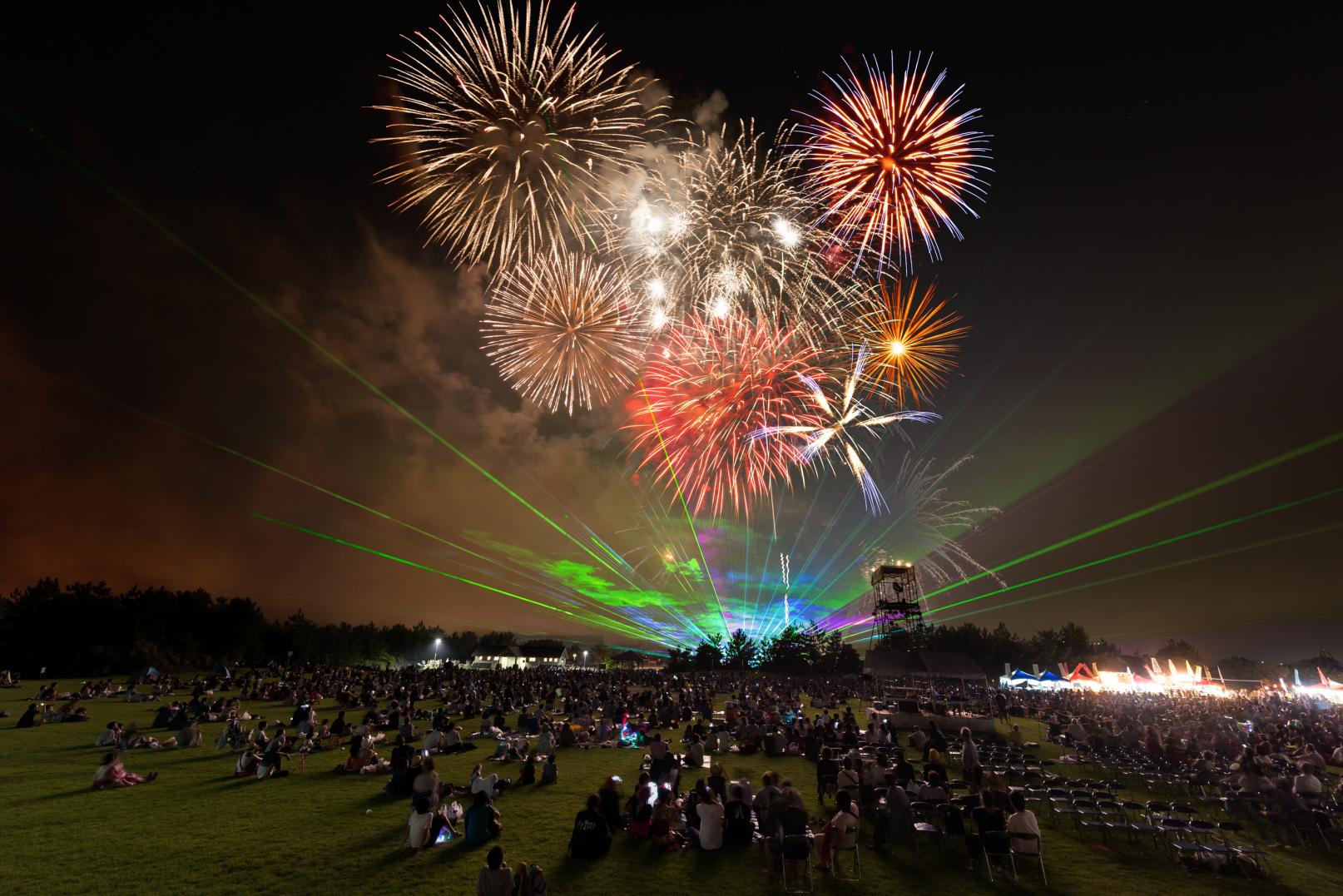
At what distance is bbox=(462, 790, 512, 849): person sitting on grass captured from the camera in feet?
34.1

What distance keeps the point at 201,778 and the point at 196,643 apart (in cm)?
6177

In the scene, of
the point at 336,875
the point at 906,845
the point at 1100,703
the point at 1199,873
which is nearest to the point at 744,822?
the point at 906,845

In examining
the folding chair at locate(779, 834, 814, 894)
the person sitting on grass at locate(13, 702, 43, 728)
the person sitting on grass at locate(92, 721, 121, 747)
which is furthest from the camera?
the person sitting on grass at locate(13, 702, 43, 728)

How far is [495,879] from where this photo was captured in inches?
289

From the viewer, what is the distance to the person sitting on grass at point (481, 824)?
34.1 ft

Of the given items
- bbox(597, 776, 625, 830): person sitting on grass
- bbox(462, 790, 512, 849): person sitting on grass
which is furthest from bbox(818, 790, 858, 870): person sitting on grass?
bbox(462, 790, 512, 849): person sitting on grass

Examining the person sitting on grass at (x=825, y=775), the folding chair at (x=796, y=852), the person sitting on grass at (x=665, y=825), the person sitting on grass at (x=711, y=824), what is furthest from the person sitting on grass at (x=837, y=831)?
the person sitting on grass at (x=825, y=775)

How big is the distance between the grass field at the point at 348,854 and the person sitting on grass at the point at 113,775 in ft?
0.97

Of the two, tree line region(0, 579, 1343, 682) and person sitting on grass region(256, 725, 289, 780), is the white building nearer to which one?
tree line region(0, 579, 1343, 682)

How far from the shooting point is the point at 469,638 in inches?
5477

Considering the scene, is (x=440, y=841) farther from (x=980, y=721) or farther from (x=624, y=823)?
(x=980, y=721)

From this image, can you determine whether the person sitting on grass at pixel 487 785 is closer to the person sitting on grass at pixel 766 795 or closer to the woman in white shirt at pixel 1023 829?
the person sitting on grass at pixel 766 795

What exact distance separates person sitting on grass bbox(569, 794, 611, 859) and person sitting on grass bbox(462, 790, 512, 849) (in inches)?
59.4

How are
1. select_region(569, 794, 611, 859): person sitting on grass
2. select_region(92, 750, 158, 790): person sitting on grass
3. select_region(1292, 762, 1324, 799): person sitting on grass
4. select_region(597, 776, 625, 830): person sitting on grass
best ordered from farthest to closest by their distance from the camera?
select_region(92, 750, 158, 790): person sitting on grass < select_region(1292, 762, 1324, 799): person sitting on grass < select_region(597, 776, 625, 830): person sitting on grass < select_region(569, 794, 611, 859): person sitting on grass
